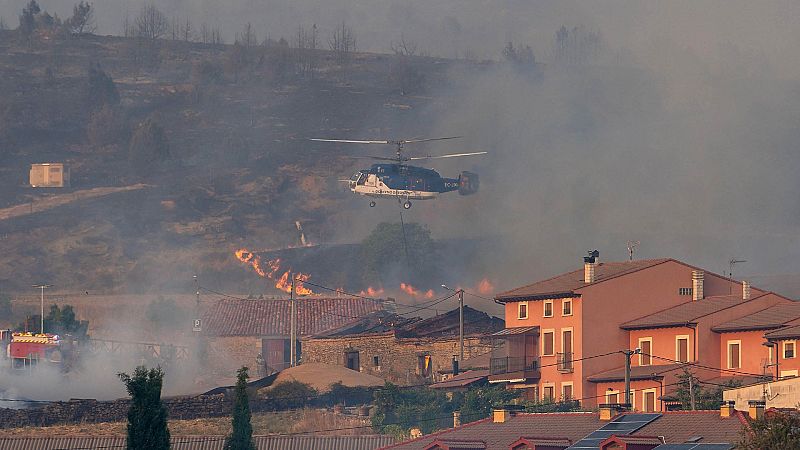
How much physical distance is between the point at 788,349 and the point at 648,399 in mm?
9093

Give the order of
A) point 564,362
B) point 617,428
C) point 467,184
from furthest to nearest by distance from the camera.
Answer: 1. point 467,184
2. point 564,362
3. point 617,428

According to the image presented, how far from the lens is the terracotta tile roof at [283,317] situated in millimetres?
159875

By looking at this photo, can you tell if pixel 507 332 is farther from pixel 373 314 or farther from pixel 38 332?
pixel 38 332

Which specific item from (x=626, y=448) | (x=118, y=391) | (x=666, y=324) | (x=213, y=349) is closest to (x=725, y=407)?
(x=626, y=448)

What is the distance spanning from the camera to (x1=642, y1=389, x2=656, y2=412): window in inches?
4063

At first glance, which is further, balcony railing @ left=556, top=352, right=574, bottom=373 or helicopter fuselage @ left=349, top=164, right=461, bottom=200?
helicopter fuselage @ left=349, top=164, right=461, bottom=200

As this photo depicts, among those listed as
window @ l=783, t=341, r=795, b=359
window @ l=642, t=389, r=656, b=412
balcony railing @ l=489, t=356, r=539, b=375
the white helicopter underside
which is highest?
the white helicopter underside

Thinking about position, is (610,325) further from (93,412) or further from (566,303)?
(93,412)

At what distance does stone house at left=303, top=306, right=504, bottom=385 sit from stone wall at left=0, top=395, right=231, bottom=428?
72.6 feet

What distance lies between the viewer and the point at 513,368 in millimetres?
118500

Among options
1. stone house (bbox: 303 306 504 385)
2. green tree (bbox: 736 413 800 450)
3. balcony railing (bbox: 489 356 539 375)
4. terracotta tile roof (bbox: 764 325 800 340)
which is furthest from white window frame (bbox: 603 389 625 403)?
green tree (bbox: 736 413 800 450)

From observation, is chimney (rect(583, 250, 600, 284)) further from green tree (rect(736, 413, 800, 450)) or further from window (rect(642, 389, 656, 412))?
green tree (rect(736, 413, 800, 450))

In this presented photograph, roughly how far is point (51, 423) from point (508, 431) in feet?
122

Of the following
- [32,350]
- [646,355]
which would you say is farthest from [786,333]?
[32,350]
